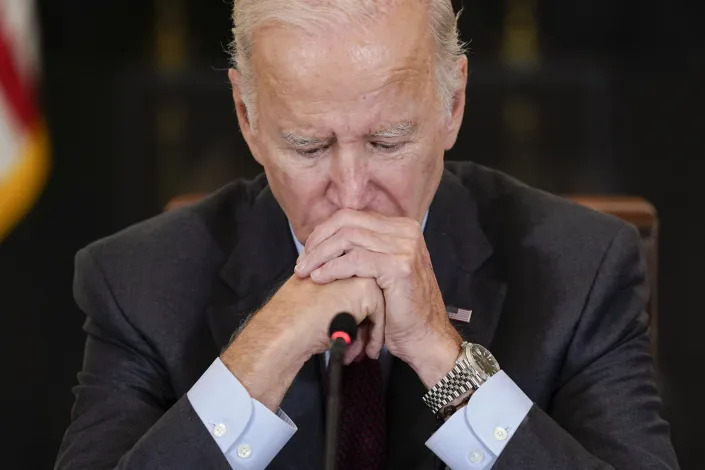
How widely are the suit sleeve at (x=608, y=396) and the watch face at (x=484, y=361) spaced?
0.30ft

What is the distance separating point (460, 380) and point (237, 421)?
1.21 feet

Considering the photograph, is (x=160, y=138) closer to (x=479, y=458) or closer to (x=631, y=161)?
(x=631, y=161)

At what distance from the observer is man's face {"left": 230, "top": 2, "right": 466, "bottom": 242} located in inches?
77.3

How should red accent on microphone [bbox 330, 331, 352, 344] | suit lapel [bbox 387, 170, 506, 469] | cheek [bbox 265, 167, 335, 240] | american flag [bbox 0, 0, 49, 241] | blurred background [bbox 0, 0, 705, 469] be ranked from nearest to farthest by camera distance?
red accent on microphone [bbox 330, 331, 352, 344], cheek [bbox 265, 167, 335, 240], suit lapel [bbox 387, 170, 506, 469], american flag [bbox 0, 0, 49, 241], blurred background [bbox 0, 0, 705, 469]

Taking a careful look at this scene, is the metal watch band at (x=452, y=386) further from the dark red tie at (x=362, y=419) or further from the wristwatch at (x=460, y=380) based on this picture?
the dark red tie at (x=362, y=419)

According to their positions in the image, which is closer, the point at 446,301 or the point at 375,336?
the point at 375,336

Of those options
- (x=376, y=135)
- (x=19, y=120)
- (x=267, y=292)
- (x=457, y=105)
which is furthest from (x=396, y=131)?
(x=19, y=120)

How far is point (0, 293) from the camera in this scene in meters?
3.95

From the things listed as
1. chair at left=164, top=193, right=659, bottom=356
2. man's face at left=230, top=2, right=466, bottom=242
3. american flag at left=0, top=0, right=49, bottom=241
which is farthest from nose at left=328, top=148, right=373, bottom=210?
american flag at left=0, top=0, right=49, bottom=241

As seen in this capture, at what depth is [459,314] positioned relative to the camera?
2.23 metres

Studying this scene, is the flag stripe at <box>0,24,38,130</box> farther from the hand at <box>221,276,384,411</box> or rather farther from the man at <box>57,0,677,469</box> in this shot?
the hand at <box>221,276,384,411</box>

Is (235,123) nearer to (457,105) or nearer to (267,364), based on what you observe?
(457,105)

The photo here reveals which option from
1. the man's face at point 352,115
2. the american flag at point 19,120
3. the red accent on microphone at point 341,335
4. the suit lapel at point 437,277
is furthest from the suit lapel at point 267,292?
the american flag at point 19,120

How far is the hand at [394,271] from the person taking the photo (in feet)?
6.49
